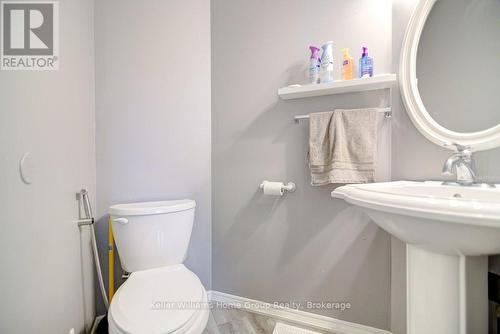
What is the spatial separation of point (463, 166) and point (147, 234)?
141cm

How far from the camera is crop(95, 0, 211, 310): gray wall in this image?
132cm

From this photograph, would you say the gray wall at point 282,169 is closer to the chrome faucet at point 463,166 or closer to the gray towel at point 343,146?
the gray towel at point 343,146

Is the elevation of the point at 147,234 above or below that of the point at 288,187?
below

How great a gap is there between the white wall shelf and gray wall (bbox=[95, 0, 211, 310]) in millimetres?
615

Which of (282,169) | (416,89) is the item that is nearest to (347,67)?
(416,89)

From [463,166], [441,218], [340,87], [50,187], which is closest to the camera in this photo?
[441,218]

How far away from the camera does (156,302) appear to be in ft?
2.83

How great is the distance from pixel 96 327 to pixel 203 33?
1876 millimetres

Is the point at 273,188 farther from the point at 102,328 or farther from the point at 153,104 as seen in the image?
the point at 102,328

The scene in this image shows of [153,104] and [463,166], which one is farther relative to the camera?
[153,104]

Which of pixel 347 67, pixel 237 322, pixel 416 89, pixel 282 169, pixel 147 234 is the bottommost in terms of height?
pixel 237 322

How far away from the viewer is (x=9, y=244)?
745 mm

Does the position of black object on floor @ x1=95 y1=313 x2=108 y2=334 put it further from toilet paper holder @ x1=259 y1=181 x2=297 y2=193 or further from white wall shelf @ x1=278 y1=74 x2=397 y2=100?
white wall shelf @ x1=278 y1=74 x2=397 y2=100

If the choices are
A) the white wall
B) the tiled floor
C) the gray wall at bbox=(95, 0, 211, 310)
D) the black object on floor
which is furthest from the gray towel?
the black object on floor
